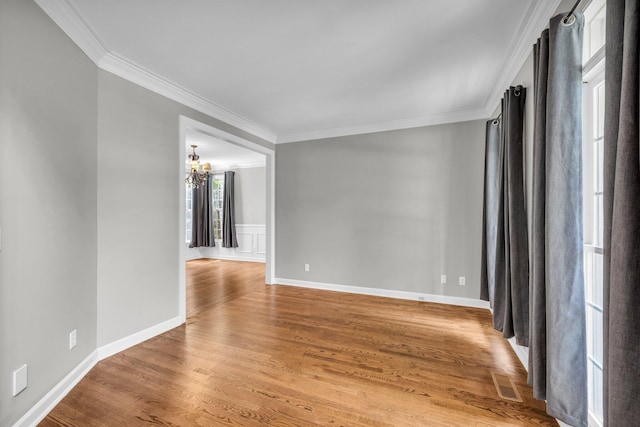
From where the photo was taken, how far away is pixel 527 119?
2.21m

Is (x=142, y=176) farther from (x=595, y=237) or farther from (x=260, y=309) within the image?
(x=595, y=237)

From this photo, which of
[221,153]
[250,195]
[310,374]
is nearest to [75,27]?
[310,374]

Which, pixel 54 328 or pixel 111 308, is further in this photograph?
pixel 111 308

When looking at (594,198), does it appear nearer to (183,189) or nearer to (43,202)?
(43,202)

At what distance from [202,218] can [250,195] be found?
1622 millimetres

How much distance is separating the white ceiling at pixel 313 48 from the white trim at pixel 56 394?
2.47m

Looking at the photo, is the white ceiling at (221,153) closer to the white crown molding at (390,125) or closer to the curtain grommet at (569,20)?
the white crown molding at (390,125)

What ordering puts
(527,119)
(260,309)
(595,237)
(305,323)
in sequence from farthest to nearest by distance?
(260,309) < (305,323) < (527,119) < (595,237)

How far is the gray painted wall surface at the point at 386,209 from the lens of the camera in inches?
151

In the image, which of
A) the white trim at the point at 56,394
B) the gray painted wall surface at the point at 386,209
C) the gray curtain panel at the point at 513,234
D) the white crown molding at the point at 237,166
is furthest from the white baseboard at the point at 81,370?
the white crown molding at the point at 237,166

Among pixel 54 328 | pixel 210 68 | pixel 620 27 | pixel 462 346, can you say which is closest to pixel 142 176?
pixel 210 68

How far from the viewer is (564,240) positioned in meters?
1.40

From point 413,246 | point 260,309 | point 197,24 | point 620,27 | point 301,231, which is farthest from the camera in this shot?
point 301,231

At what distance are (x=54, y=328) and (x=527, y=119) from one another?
3802mm
